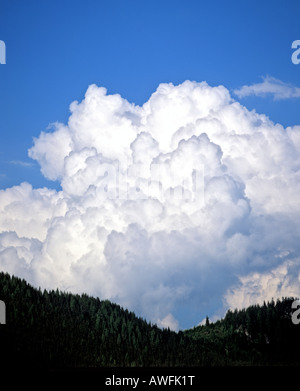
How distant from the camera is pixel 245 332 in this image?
159625mm

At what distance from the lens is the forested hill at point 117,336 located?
4665 inches

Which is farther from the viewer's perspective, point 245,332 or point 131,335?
point 245,332

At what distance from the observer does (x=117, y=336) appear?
462 ft

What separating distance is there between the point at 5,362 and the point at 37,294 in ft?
137

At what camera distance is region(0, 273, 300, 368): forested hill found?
4665 inches

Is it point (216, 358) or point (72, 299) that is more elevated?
point (72, 299)
